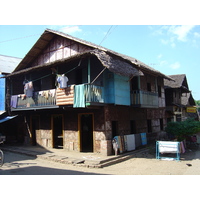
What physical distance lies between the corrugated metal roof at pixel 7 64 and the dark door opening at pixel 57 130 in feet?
22.8

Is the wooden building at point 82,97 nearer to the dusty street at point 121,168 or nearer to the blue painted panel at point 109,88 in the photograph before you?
the blue painted panel at point 109,88

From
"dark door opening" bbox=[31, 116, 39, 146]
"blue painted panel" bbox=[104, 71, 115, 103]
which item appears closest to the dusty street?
"blue painted panel" bbox=[104, 71, 115, 103]

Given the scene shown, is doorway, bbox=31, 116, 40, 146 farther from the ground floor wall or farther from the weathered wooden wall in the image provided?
the weathered wooden wall

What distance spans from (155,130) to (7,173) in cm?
1190

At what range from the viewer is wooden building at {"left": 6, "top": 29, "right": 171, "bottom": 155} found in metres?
10.2

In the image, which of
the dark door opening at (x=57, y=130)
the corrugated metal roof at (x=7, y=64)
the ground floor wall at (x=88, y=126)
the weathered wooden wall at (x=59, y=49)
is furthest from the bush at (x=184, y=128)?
the corrugated metal roof at (x=7, y=64)

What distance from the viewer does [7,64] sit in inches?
714

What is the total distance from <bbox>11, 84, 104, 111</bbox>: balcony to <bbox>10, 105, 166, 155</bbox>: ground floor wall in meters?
0.95

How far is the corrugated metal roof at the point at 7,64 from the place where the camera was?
1666 centimetres

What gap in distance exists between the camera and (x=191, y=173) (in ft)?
25.5

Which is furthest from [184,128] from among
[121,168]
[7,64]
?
[7,64]

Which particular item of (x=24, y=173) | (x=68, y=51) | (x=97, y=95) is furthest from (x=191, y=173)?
(x=68, y=51)

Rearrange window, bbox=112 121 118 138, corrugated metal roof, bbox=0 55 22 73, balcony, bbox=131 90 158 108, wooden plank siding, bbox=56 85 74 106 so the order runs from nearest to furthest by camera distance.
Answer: wooden plank siding, bbox=56 85 74 106 < window, bbox=112 121 118 138 < balcony, bbox=131 90 158 108 < corrugated metal roof, bbox=0 55 22 73

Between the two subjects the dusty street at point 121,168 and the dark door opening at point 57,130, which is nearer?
the dusty street at point 121,168
